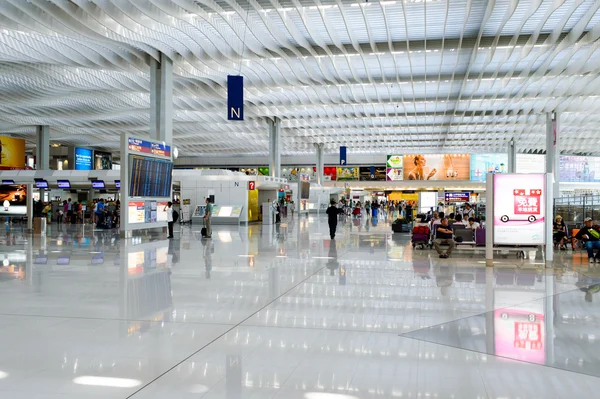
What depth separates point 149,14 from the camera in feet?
50.2

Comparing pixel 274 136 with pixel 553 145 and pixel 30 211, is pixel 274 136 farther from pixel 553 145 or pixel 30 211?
pixel 30 211

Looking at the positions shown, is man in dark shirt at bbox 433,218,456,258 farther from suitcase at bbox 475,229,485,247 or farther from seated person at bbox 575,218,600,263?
seated person at bbox 575,218,600,263

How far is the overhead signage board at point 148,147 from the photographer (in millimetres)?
18631

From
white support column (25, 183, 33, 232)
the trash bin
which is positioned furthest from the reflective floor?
white support column (25, 183, 33, 232)

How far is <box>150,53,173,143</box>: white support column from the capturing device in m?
21.0

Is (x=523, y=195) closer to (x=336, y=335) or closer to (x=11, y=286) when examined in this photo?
(x=336, y=335)

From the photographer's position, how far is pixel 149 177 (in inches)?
777

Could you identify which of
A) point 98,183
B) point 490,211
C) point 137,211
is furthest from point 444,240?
point 98,183

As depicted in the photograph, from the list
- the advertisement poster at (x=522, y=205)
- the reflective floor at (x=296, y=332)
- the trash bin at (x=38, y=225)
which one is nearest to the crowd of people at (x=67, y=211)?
the trash bin at (x=38, y=225)

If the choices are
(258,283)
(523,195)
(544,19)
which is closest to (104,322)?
(258,283)

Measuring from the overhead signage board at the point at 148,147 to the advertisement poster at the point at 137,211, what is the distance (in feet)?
6.02

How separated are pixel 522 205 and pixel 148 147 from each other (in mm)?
12841

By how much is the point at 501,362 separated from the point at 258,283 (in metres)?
4.86

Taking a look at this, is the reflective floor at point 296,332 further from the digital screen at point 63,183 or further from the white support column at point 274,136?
the white support column at point 274,136
